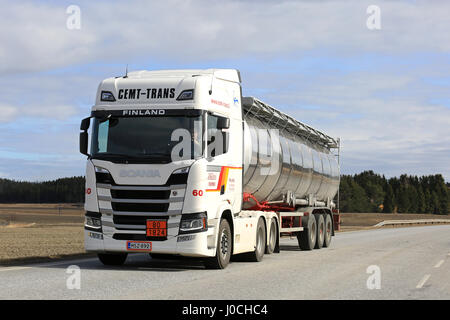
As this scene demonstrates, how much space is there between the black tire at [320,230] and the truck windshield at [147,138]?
35.0 ft

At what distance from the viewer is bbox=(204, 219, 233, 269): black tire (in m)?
13.5

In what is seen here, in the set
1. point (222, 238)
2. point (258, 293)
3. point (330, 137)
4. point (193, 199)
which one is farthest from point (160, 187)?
point (330, 137)

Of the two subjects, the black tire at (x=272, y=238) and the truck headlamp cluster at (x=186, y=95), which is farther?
the black tire at (x=272, y=238)

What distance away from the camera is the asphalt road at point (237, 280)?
383 inches

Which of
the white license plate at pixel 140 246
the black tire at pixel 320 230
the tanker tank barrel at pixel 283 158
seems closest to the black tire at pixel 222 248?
the white license plate at pixel 140 246

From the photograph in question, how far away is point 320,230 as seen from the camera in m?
23.0

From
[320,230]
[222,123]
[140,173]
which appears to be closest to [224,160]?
[222,123]

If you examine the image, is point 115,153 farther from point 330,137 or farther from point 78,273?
point 330,137

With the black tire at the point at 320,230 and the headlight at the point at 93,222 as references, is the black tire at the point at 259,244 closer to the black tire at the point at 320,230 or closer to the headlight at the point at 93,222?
the headlight at the point at 93,222

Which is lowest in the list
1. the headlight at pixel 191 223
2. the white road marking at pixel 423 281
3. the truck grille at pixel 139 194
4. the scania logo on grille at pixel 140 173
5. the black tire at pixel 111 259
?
the white road marking at pixel 423 281

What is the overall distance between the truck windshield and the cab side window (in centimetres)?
29

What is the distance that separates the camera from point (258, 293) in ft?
32.6

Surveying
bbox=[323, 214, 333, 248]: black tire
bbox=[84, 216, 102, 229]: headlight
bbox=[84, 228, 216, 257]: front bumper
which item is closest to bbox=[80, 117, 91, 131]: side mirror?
bbox=[84, 216, 102, 229]: headlight

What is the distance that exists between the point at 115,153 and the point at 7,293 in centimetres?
421
